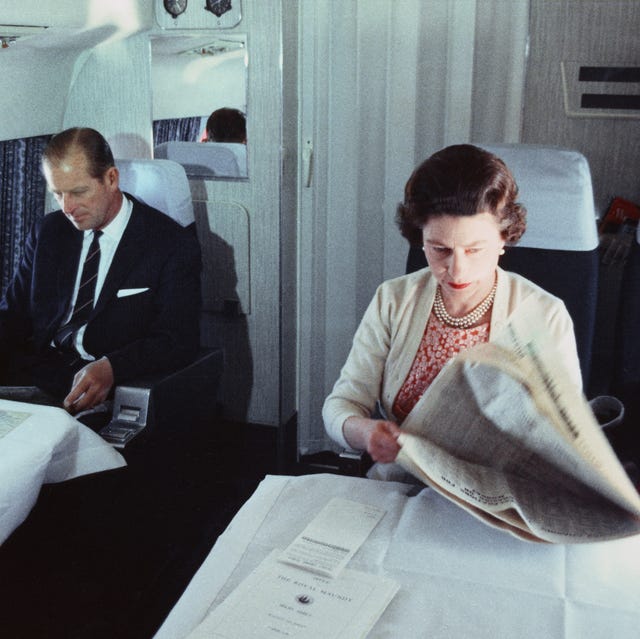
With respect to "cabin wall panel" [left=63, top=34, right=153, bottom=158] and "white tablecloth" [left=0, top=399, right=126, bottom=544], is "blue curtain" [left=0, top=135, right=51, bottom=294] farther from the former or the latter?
"white tablecloth" [left=0, top=399, right=126, bottom=544]

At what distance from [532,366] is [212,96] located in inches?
78.5

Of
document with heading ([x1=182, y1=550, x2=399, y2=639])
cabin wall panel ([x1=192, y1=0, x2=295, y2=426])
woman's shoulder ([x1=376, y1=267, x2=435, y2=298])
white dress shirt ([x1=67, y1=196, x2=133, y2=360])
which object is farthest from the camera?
cabin wall panel ([x1=192, y1=0, x2=295, y2=426])

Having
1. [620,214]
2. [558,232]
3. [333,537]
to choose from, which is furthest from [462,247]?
[620,214]

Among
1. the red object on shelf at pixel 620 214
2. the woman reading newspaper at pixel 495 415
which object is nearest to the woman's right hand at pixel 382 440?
the woman reading newspaper at pixel 495 415

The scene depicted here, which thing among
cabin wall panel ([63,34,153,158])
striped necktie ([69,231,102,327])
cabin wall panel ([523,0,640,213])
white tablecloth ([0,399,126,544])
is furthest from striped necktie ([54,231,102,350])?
cabin wall panel ([523,0,640,213])

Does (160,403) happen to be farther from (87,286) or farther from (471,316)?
(471,316)

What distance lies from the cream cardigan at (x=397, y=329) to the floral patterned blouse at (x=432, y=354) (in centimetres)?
2

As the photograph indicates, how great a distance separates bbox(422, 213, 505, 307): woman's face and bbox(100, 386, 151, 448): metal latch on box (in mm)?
773

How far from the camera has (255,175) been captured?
2.63m

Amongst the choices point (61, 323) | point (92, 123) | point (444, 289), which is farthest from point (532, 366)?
point (92, 123)

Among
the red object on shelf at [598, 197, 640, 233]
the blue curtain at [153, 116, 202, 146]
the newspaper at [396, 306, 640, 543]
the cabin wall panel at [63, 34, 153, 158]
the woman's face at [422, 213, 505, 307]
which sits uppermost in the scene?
the cabin wall panel at [63, 34, 153, 158]

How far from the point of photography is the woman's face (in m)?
1.35

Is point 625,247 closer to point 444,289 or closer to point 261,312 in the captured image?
point 444,289

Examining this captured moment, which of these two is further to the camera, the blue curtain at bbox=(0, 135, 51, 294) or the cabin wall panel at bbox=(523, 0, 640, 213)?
the blue curtain at bbox=(0, 135, 51, 294)
